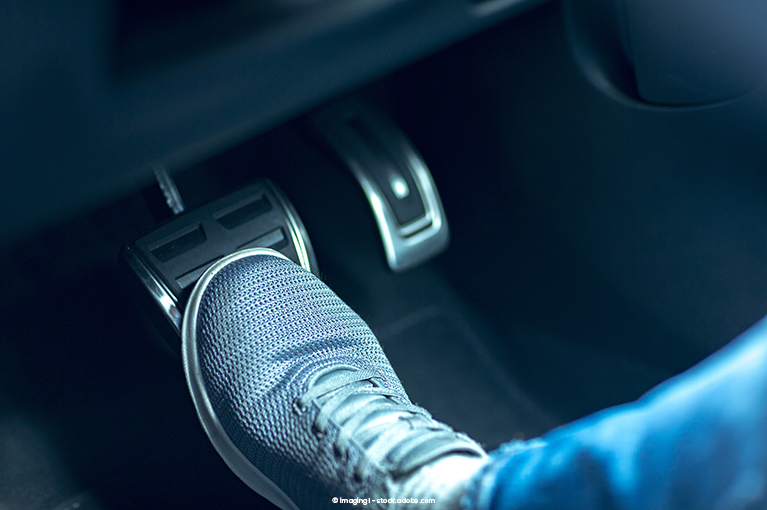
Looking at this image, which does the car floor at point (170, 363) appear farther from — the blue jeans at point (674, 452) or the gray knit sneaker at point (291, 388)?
the blue jeans at point (674, 452)

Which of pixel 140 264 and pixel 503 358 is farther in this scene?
pixel 503 358

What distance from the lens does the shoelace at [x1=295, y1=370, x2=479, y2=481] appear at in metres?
0.51

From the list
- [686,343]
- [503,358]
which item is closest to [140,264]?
[503,358]

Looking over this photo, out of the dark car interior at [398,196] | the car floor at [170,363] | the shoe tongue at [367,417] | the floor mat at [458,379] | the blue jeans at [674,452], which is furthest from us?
the floor mat at [458,379]

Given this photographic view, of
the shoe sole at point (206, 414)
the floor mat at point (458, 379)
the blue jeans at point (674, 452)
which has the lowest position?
the floor mat at point (458, 379)

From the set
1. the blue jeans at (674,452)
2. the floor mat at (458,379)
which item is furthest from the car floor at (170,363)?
the blue jeans at (674,452)

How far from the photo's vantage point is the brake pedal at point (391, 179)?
906mm

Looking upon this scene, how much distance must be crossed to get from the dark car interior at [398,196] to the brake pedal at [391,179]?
0.01 meters

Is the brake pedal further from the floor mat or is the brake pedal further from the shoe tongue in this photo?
the shoe tongue

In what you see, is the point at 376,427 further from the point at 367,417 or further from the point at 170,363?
the point at 170,363

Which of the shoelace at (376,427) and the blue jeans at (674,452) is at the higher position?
the blue jeans at (674,452)

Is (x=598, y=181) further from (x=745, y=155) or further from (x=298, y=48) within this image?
(x=298, y=48)

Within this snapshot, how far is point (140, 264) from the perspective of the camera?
2.37 ft

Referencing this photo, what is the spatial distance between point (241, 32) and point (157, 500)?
542 mm
